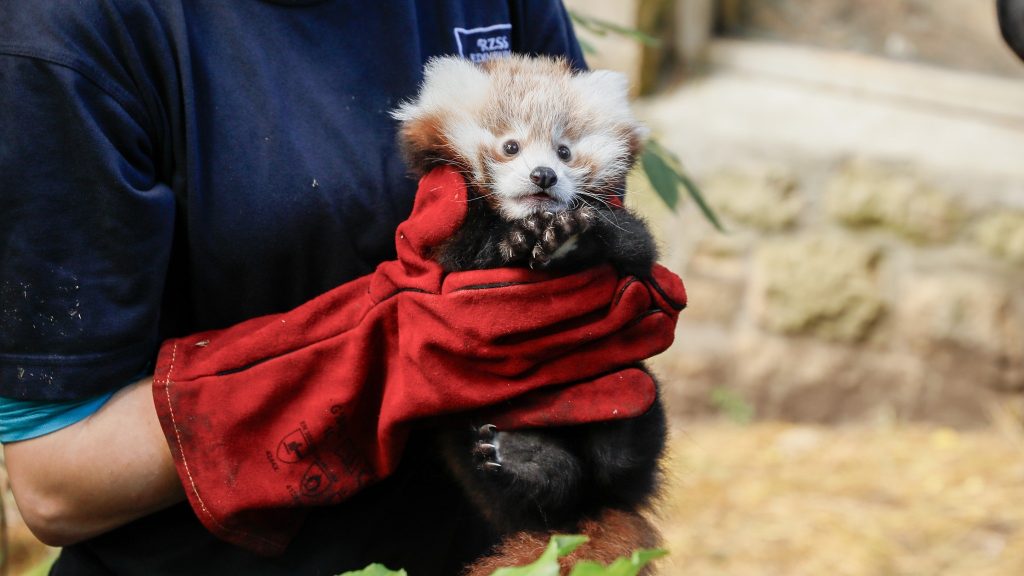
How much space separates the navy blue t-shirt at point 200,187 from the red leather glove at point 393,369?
97 mm

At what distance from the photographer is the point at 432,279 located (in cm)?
129

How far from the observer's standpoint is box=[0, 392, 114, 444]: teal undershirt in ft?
4.09

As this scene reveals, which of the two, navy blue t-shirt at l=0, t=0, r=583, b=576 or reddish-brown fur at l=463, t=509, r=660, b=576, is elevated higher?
navy blue t-shirt at l=0, t=0, r=583, b=576

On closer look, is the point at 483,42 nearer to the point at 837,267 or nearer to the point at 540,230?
the point at 540,230

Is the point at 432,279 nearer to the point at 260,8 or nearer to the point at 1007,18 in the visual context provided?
the point at 260,8

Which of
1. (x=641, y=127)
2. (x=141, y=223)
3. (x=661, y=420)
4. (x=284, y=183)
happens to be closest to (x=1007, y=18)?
(x=641, y=127)

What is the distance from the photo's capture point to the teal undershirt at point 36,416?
4.09 ft

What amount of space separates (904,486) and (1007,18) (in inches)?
98.4

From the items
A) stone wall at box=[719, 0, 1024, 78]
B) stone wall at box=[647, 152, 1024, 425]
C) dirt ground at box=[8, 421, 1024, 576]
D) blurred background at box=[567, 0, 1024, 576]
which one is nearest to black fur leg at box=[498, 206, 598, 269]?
dirt ground at box=[8, 421, 1024, 576]

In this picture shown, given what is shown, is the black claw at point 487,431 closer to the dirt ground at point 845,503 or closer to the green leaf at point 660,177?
the green leaf at point 660,177

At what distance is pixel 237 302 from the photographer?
142cm

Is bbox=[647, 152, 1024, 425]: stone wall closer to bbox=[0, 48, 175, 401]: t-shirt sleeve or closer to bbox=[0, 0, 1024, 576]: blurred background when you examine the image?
bbox=[0, 0, 1024, 576]: blurred background

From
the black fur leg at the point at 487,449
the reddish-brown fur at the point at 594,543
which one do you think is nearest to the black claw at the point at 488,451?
the black fur leg at the point at 487,449

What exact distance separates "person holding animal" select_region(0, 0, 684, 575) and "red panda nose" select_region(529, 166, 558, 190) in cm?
10
